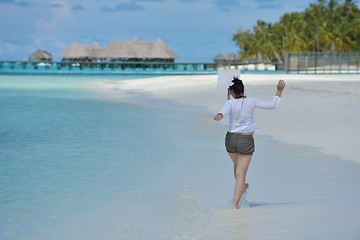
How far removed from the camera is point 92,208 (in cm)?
688

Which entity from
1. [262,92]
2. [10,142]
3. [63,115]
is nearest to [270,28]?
[262,92]

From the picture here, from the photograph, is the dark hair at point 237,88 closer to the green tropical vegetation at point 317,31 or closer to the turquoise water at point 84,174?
the turquoise water at point 84,174

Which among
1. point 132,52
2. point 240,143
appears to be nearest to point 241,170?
point 240,143

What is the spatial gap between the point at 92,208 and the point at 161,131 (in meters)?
8.11

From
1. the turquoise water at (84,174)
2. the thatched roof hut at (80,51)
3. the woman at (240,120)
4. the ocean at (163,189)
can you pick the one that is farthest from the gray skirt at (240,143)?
the thatched roof hut at (80,51)

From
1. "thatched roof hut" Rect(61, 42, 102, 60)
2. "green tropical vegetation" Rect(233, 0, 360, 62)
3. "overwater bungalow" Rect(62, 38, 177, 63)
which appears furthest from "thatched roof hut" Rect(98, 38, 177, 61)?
"green tropical vegetation" Rect(233, 0, 360, 62)

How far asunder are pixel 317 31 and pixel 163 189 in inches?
2834

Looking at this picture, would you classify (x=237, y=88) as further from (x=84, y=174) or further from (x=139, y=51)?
(x=139, y=51)

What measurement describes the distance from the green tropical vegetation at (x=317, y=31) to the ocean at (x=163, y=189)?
63.1m

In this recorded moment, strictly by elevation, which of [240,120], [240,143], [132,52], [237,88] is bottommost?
[132,52]

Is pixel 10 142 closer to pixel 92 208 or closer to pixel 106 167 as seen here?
pixel 106 167

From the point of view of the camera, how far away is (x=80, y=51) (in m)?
120

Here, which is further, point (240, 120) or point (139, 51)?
point (139, 51)

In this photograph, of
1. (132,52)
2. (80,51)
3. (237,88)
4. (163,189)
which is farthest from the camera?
(80,51)
